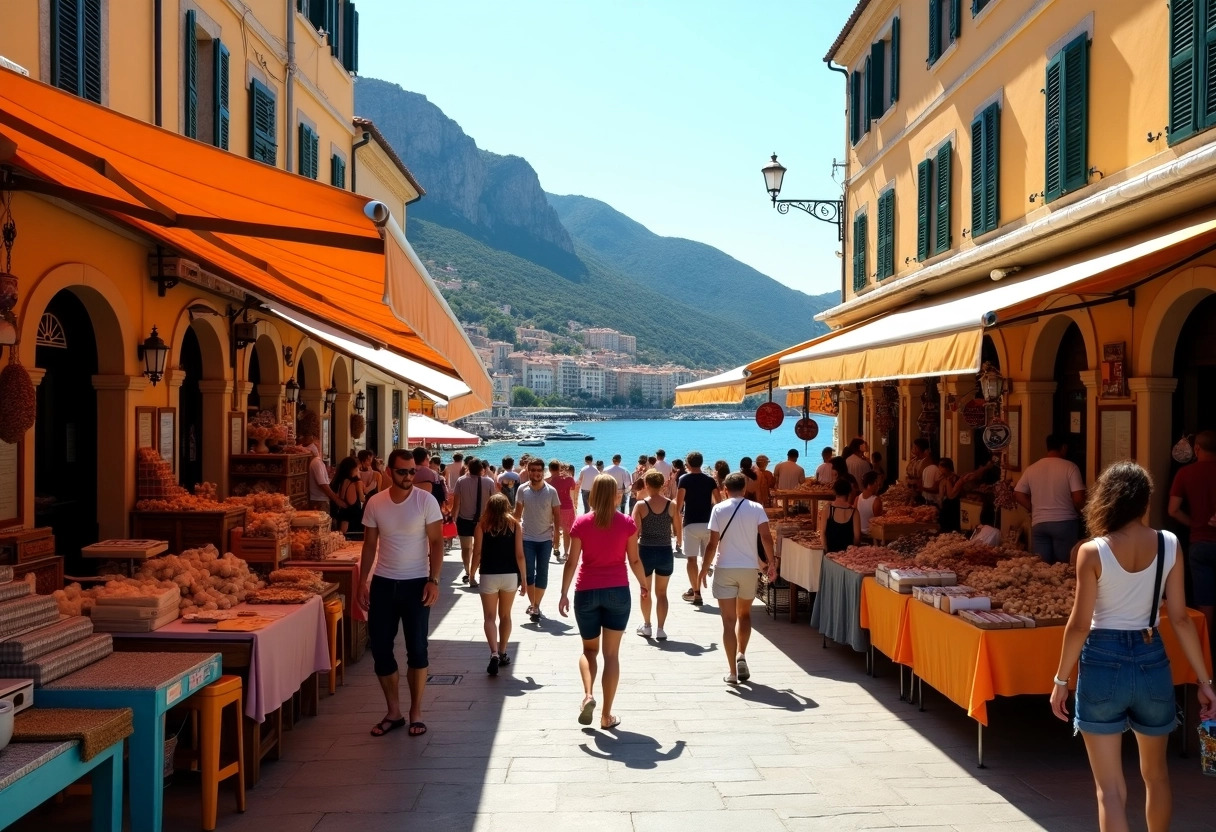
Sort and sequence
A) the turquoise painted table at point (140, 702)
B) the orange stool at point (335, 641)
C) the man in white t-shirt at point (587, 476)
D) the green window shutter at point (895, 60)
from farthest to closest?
the man in white t-shirt at point (587, 476) → the green window shutter at point (895, 60) → the orange stool at point (335, 641) → the turquoise painted table at point (140, 702)

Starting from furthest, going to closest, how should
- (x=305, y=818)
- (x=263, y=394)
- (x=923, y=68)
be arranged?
(x=923, y=68), (x=263, y=394), (x=305, y=818)

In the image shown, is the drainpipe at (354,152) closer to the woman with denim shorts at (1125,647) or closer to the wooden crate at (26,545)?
the wooden crate at (26,545)

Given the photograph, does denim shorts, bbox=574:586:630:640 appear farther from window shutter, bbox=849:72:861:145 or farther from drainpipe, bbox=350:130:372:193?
window shutter, bbox=849:72:861:145

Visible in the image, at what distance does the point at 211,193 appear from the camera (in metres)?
4.95

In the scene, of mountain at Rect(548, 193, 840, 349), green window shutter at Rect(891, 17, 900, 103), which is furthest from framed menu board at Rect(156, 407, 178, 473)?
mountain at Rect(548, 193, 840, 349)

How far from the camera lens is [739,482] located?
8070 millimetres

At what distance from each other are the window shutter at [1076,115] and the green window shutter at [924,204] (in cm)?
483

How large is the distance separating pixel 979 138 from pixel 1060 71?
2.59 meters

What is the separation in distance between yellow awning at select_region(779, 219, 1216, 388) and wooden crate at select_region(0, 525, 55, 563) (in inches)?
239

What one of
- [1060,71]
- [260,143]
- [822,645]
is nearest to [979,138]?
[1060,71]

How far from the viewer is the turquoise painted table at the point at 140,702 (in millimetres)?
4457

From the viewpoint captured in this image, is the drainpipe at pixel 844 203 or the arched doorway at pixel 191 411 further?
the drainpipe at pixel 844 203

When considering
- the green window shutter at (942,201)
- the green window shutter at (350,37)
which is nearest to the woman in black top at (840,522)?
the green window shutter at (942,201)

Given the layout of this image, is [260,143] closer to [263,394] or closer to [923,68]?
[263,394]
